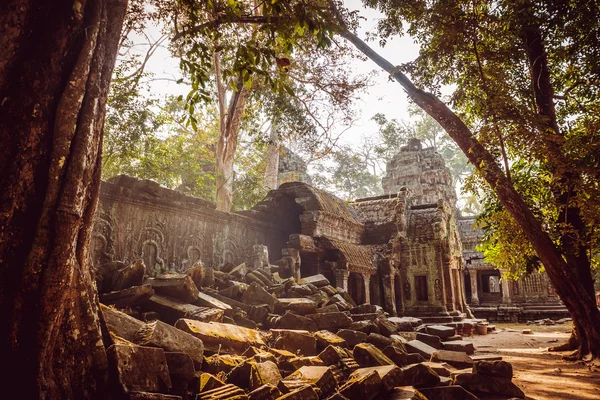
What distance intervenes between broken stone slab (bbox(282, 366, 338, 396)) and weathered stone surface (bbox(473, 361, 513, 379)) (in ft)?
5.95

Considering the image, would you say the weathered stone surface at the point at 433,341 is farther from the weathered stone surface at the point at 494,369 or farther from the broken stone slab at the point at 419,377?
the broken stone slab at the point at 419,377

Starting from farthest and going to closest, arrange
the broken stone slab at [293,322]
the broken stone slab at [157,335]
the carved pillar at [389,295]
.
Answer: the carved pillar at [389,295] < the broken stone slab at [293,322] < the broken stone slab at [157,335]

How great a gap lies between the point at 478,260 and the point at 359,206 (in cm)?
1168

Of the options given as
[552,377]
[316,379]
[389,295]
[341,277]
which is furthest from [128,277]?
[389,295]

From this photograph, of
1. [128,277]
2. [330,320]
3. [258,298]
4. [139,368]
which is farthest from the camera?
[258,298]

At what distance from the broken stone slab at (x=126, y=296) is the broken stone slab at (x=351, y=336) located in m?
2.54

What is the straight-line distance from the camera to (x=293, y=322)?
5051 millimetres

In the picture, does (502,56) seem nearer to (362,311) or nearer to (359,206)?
(362,311)

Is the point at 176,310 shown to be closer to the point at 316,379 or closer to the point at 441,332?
the point at 316,379

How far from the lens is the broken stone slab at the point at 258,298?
18.3 feet

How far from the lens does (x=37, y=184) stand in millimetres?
2279

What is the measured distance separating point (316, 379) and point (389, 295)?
9.30 metres

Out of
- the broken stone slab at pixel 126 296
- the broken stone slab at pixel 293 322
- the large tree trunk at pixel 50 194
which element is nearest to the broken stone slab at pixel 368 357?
the broken stone slab at pixel 293 322

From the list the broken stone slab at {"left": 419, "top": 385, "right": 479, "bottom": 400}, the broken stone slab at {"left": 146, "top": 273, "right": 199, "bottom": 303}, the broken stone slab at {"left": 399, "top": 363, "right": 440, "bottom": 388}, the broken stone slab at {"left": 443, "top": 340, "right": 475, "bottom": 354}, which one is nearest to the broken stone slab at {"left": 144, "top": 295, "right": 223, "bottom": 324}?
the broken stone slab at {"left": 146, "top": 273, "right": 199, "bottom": 303}
